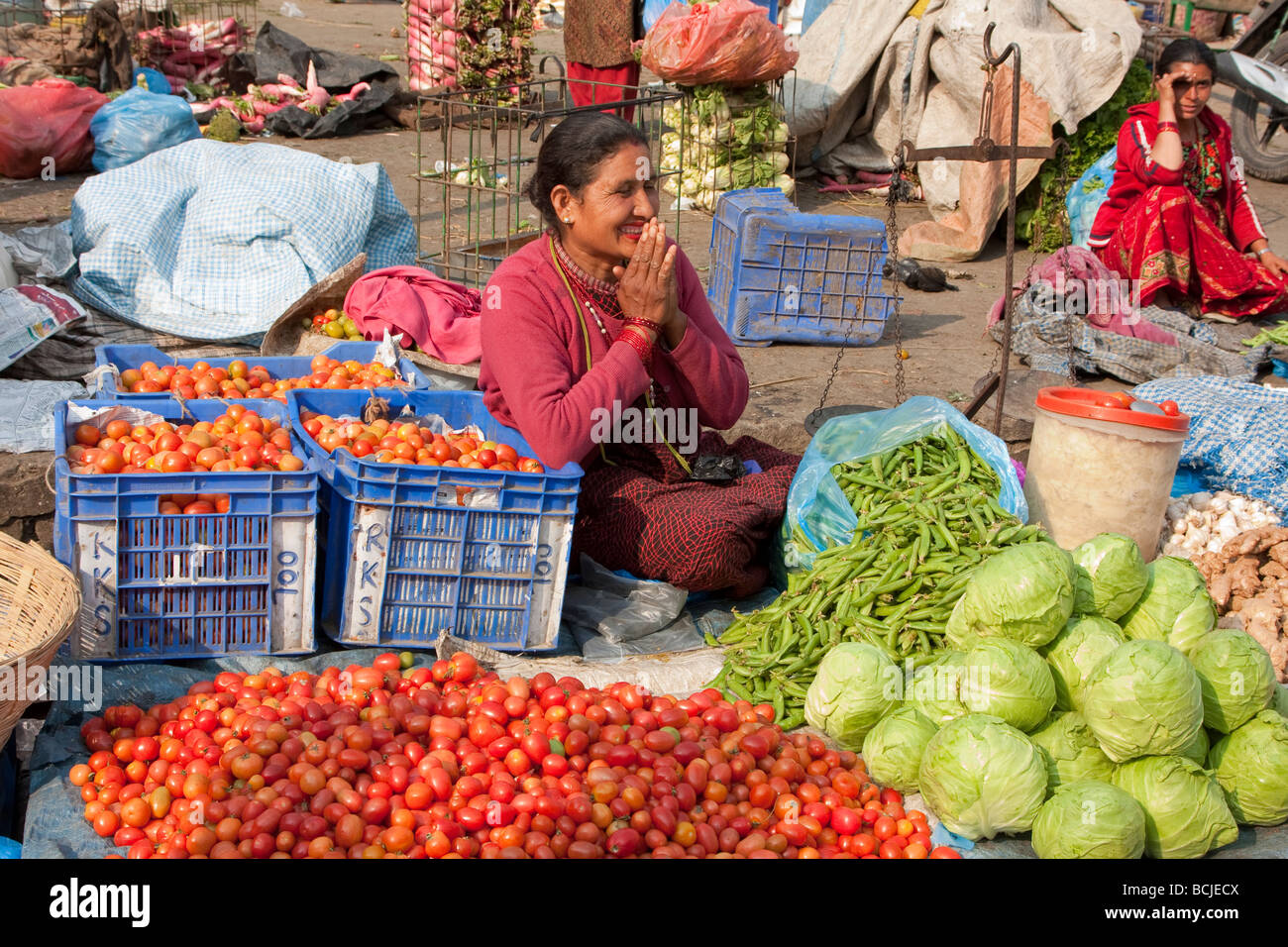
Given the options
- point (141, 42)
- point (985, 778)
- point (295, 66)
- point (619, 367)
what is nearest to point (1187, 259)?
point (619, 367)

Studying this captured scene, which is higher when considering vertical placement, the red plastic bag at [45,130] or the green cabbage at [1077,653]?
the red plastic bag at [45,130]

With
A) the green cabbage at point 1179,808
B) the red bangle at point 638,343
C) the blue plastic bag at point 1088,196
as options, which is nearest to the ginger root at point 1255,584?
the green cabbage at point 1179,808

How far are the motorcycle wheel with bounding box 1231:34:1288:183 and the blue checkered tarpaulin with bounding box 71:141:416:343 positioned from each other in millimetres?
7601

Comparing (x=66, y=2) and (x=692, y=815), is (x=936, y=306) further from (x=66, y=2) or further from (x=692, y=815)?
(x=66, y=2)

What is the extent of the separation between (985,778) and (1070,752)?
0.32 m

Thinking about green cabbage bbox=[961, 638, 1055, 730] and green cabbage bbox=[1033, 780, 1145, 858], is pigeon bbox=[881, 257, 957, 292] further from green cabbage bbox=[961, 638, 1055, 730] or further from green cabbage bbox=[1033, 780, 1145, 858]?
green cabbage bbox=[1033, 780, 1145, 858]

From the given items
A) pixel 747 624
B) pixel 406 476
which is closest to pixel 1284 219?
pixel 747 624

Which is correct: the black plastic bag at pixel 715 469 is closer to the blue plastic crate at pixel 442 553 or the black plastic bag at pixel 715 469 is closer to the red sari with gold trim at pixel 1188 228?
the blue plastic crate at pixel 442 553

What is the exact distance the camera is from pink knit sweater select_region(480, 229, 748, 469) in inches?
121

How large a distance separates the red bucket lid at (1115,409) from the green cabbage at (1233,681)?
34.6 inches

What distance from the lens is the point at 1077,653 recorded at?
2752mm

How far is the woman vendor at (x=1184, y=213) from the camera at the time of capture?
230 inches

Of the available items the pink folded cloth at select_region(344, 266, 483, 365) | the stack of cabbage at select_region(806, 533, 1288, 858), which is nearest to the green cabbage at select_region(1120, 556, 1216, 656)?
the stack of cabbage at select_region(806, 533, 1288, 858)

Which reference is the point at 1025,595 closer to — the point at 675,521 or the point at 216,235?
the point at 675,521
